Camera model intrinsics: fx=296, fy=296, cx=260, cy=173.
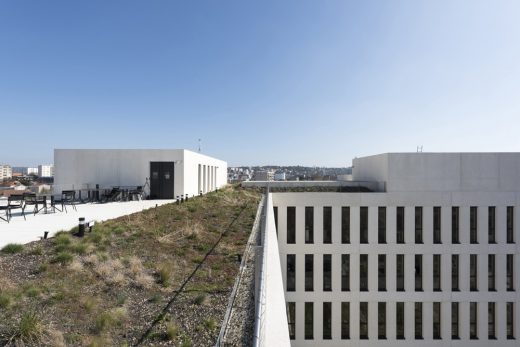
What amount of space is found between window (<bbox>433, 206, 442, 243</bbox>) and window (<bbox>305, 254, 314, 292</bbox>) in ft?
27.9

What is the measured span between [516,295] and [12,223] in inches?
1076

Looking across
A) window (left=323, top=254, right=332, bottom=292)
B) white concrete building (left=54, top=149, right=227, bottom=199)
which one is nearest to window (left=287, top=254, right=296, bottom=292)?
window (left=323, top=254, right=332, bottom=292)

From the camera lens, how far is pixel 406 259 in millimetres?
19734

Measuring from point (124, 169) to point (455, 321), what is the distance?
25083 mm

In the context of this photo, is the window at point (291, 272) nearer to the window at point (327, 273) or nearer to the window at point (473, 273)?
the window at point (327, 273)

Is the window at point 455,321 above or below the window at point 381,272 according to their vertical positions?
below

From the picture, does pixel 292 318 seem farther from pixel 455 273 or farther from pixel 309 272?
pixel 455 273

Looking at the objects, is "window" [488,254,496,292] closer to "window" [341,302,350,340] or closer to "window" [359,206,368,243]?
"window" [359,206,368,243]

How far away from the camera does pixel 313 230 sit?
20.5 m

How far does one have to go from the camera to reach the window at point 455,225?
65.9 ft

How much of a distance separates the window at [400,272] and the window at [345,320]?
3.61 m

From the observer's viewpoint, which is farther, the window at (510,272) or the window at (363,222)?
the window at (363,222)

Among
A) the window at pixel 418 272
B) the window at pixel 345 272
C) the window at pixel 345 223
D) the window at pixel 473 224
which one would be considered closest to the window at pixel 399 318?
the window at pixel 418 272

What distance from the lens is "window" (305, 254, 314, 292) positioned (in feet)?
65.2
